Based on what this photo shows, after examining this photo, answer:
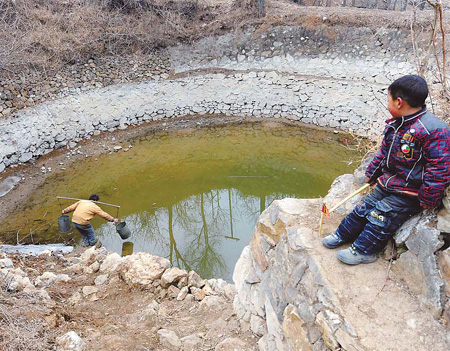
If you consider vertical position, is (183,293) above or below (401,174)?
below

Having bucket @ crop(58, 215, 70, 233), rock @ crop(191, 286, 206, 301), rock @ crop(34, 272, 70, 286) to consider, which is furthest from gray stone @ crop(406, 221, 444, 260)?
bucket @ crop(58, 215, 70, 233)

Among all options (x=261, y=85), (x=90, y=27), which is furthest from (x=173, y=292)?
(x=90, y=27)

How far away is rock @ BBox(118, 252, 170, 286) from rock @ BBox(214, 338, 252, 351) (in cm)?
195

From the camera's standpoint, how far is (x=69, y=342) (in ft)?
12.3

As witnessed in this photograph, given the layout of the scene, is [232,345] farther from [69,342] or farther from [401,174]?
[401,174]

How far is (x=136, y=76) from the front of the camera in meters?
14.0

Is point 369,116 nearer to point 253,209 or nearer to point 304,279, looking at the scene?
point 253,209

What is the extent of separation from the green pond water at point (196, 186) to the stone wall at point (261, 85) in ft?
3.78

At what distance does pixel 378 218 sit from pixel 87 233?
20.2 feet

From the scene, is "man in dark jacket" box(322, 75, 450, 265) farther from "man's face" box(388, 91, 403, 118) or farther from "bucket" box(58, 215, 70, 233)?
"bucket" box(58, 215, 70, 233)

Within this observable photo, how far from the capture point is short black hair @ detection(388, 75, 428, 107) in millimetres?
2635

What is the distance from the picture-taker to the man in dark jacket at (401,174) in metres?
2.61

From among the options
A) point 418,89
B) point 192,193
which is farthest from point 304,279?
point 192,193

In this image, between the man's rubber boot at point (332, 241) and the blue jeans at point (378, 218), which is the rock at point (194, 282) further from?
the blue jeans at point (378, 218)
